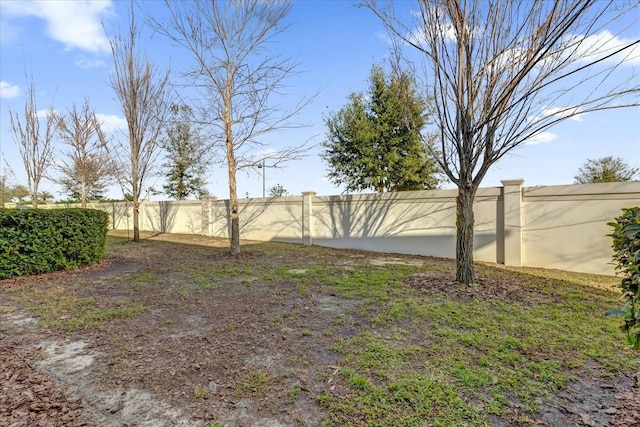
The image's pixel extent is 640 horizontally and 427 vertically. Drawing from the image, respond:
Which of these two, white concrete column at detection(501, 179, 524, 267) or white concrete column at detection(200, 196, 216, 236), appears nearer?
white concrete column at detection(501, 179, 524, 267)

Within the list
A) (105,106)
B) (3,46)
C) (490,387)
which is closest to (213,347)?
(490,387)

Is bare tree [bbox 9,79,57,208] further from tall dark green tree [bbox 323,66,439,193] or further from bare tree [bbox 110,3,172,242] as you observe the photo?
tall dark green tree [bbox 323,66,439,193]

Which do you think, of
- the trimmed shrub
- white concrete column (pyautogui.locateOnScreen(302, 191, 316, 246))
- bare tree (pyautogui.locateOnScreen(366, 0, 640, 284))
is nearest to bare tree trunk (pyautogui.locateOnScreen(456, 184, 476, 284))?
bare tree (pyautogui.locateOnScreen(366, 0, 640, 284))

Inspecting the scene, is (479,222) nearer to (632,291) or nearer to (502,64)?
(502,64)

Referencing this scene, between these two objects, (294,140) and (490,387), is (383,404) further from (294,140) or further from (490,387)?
(294,140)

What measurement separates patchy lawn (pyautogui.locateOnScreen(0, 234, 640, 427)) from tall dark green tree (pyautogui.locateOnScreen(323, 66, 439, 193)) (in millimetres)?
10481

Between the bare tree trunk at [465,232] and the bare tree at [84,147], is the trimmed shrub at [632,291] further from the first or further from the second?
the bare tree at [84,147]

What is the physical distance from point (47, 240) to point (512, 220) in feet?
31.5

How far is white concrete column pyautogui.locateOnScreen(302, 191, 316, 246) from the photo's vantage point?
34.2 feet

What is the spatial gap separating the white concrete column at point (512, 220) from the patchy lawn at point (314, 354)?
178cm

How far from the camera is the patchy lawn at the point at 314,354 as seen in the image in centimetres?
→ 201

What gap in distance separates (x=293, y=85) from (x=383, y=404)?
7.72m

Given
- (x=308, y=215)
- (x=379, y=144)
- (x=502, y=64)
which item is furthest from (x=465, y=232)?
(x=379, y=144)

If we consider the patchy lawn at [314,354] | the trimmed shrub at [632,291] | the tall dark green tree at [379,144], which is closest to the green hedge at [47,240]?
the patchy lawn at [314,354]
